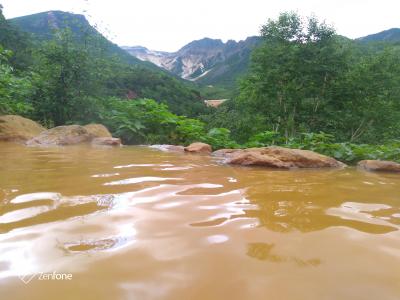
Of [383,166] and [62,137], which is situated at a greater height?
[62,137]

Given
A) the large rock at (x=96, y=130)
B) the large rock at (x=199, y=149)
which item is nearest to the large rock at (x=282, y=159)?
the large rock at (x=199, y=149)

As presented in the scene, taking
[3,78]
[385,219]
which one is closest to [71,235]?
[385,219]

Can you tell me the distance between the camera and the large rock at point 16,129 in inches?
277

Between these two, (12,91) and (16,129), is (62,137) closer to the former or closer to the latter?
(16,129)

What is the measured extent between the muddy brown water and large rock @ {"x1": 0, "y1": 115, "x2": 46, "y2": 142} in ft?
17.8

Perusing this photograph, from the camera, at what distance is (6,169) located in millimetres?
2996

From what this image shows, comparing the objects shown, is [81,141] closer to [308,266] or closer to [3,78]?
[3,78]

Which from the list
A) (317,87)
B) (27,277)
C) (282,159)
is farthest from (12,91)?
(317,87)

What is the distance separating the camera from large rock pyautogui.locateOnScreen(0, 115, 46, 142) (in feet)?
23.1

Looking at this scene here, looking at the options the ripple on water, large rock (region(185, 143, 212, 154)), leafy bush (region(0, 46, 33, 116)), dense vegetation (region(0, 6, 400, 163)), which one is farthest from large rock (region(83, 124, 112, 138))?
the ripple on water

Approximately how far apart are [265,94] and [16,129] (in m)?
9.62

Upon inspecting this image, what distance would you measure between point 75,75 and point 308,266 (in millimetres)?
9898

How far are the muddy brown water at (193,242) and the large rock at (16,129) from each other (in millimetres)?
5436

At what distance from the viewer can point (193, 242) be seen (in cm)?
130
